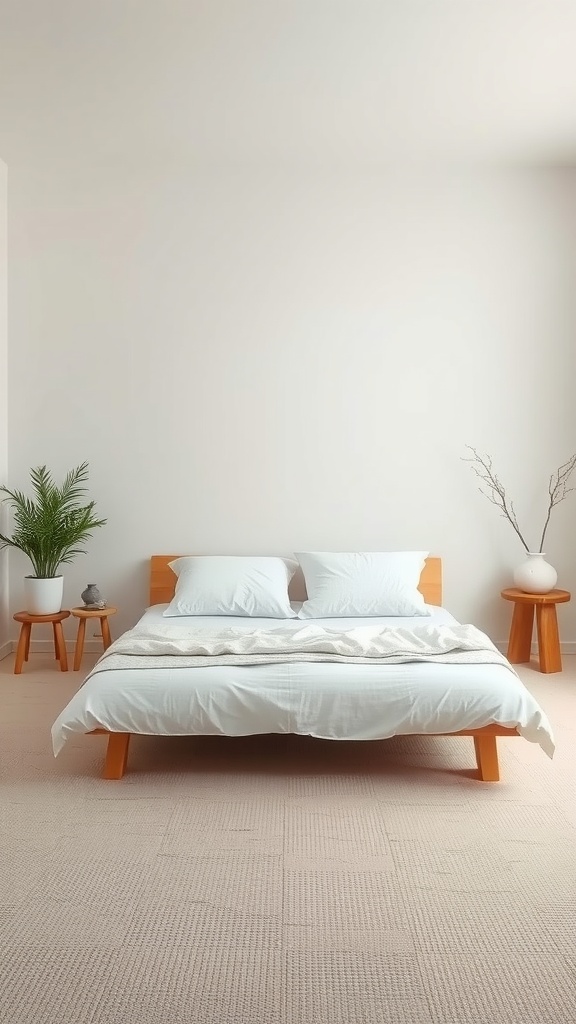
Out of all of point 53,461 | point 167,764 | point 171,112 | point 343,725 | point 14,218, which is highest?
point 171,112

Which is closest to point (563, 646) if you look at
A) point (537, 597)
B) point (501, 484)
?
point (537, 597)

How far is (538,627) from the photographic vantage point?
5.37 m

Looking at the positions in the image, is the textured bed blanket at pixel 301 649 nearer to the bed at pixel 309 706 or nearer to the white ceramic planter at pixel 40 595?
the bed at pixel 309 706

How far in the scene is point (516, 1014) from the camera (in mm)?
1984

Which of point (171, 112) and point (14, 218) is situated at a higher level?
point (171, 112)

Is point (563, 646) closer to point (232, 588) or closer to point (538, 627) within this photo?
point (538, 627)

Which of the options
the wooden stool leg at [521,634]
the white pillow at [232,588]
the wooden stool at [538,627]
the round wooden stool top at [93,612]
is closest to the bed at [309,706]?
the white pillow at [232,588]

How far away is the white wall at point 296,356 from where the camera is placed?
18.6ft

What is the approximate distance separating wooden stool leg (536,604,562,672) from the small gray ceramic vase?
8.75ft

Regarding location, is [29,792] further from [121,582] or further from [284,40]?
[284,40]

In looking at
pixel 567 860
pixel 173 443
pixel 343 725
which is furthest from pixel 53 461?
pixel 567 860

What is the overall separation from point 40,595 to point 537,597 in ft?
9.77

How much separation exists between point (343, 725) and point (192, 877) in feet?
3.22

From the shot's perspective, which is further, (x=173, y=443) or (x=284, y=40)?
(x=173, y=443)
